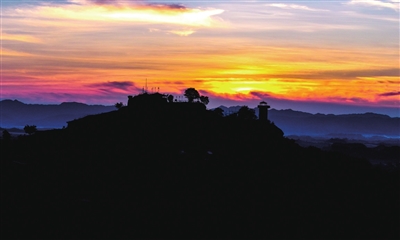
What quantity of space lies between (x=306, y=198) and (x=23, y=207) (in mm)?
57574

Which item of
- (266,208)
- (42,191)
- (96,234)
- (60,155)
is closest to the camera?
(96,234)

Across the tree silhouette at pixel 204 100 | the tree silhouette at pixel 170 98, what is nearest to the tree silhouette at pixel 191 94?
the tree silhouette at pixel 204 100

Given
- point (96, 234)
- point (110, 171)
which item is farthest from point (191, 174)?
point (96, 234)

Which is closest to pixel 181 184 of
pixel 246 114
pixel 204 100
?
pixel 246 114

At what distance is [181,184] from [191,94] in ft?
216

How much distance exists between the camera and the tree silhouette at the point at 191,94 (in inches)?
6540

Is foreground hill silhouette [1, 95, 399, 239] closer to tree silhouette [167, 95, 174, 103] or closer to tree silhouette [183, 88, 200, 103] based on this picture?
tree silhouette [167, 95, 174, 103]

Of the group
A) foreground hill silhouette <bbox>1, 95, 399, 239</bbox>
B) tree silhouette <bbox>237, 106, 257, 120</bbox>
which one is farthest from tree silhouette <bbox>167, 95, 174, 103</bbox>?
tree silhouette <bbox>237, 106, 257, 120</bbox>

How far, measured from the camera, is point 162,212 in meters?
92.0

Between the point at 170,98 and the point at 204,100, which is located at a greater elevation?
the point at 204,100

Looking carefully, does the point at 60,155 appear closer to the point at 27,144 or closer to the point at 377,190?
the point at 27,144

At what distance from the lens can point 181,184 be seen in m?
105

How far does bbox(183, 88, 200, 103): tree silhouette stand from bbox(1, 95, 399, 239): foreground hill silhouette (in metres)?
15.0

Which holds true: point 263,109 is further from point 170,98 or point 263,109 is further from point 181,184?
point 181,184
